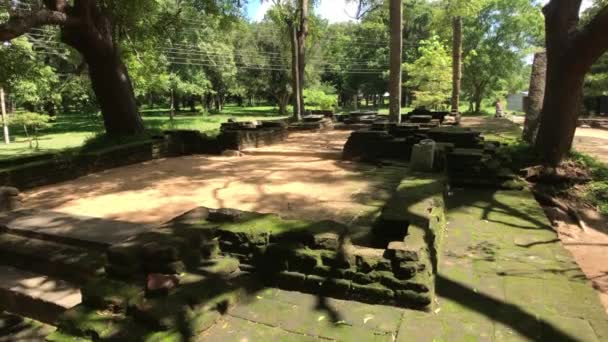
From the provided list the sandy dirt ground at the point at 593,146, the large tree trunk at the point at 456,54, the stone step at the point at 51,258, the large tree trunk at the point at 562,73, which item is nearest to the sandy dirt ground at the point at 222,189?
the stone step at the point at 51,258

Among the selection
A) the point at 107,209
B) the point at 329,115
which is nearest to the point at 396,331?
the point at 107,209

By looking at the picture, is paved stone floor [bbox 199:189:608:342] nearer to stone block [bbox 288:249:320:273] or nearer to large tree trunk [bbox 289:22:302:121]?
stone block [bbox 288:249:320:273]

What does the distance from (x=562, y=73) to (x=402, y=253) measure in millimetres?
6108

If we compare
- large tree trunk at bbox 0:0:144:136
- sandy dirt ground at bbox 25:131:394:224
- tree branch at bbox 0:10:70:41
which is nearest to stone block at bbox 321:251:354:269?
sandy dirt ground at bbox 25:131:394:224

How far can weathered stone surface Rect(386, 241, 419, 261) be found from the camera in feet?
10.00

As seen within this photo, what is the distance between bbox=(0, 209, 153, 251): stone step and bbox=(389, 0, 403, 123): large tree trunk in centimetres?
866

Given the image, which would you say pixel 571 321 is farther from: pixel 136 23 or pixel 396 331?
pixel 136 23

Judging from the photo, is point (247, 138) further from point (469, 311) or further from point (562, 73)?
point (469, 311)

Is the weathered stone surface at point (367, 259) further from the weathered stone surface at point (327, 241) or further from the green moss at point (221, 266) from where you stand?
the green moss at point (221, 266)

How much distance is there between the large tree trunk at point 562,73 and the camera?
694cm

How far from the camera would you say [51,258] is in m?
4.11

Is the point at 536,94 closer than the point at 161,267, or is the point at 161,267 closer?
the point at 161,267

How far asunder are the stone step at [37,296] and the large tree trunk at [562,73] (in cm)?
785

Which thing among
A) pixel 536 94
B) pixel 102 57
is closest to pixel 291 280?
pixel 102 57
